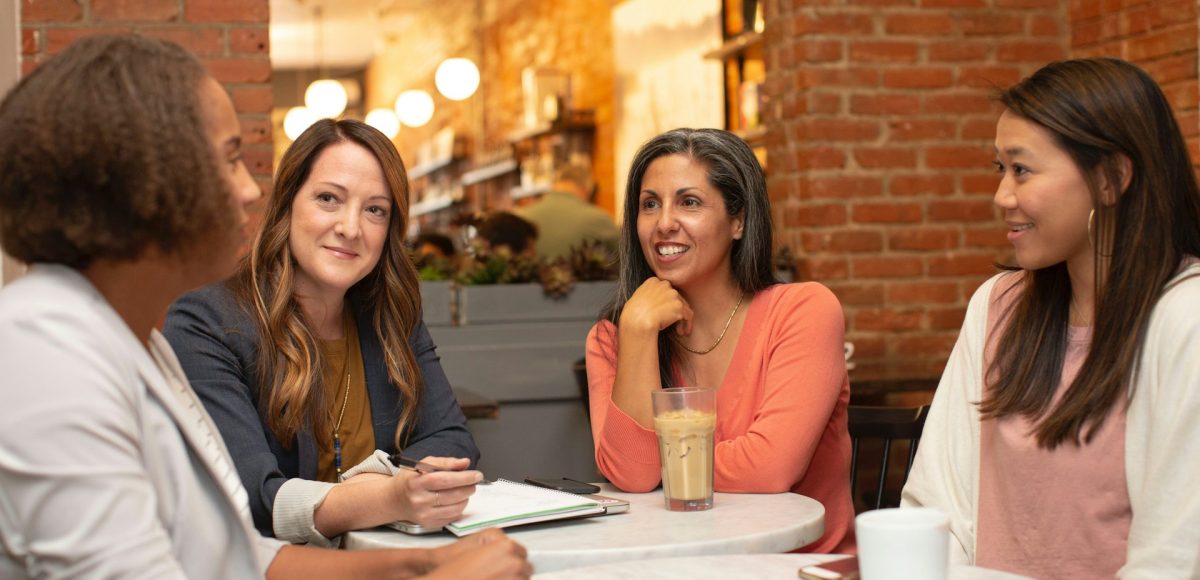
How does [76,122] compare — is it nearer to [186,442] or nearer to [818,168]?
[186,442]

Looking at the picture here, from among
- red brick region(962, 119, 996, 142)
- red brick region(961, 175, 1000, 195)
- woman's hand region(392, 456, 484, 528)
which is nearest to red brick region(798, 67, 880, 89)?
red brick region(962, 119, 996, 142)

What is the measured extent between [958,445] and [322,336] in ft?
3.62

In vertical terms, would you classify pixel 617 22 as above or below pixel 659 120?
above

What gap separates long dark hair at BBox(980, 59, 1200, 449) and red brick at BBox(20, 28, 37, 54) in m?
2.68

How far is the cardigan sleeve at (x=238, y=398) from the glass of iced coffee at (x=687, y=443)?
49cm

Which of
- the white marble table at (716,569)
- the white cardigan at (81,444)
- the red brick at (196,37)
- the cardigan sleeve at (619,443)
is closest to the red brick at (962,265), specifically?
the cardigan sleeve at (619,443)

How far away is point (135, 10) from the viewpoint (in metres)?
3.31

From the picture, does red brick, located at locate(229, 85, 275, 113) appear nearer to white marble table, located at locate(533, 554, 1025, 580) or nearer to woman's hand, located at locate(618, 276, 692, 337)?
woman's hand, located at locate(618, 276, 692, 337)

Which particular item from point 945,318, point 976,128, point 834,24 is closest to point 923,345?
point 945,318

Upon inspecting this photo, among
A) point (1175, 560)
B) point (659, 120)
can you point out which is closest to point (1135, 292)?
point (1175, 560)

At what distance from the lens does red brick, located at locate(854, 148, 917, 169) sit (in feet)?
12.9

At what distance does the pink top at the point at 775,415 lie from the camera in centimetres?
189

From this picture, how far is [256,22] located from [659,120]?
3.17m

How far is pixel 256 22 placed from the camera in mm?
3391
